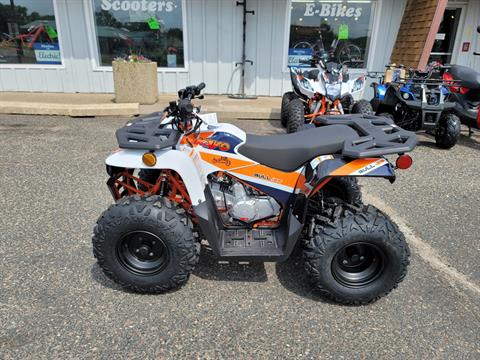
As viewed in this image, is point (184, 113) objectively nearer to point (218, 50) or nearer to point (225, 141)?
point (225, 141)

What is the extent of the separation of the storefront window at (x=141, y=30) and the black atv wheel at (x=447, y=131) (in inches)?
235

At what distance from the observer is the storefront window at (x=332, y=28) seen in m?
9.11

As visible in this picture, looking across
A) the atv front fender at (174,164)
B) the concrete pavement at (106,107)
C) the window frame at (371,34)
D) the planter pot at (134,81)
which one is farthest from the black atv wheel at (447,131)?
the planter pot at (134,81)

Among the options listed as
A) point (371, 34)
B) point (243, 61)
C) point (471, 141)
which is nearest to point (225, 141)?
point (471, 141)

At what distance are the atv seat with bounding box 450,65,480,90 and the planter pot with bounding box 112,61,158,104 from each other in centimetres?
590

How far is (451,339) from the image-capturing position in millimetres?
2354

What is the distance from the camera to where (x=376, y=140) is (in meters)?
2.49

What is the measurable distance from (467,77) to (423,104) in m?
1.00

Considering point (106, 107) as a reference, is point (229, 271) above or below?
below

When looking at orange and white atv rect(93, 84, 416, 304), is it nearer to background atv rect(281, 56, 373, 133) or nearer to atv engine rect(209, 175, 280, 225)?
atv engine rect(209, 175, 280, 225)

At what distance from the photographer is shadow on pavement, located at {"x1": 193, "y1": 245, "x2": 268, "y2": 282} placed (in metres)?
2.90

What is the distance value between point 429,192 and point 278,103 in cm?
495

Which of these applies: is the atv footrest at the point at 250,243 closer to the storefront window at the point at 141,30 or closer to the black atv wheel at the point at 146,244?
the black atv wheel at the point at 146,244

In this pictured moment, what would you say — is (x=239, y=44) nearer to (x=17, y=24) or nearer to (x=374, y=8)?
(x=374, y=8)
